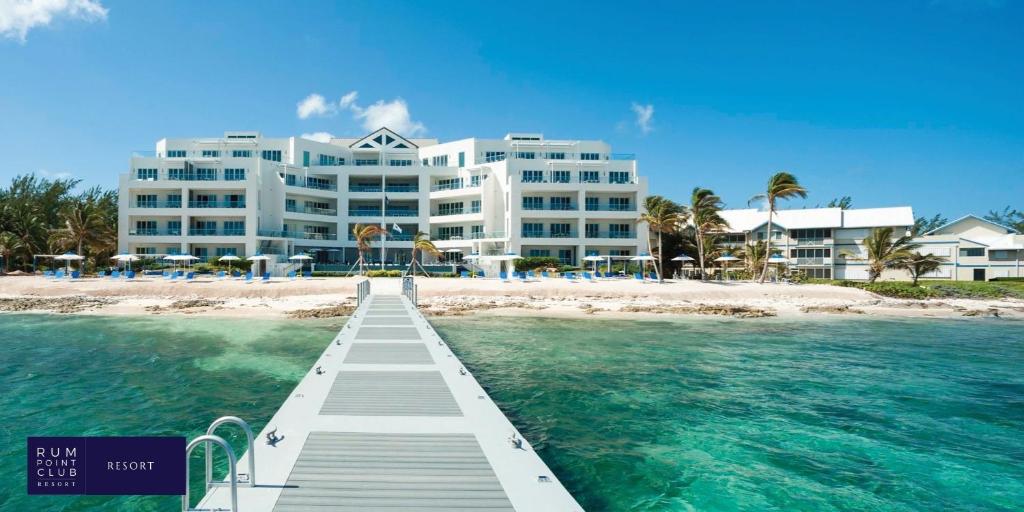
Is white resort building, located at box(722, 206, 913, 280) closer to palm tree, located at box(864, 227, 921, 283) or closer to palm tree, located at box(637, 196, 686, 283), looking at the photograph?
palm tree, located at box(864, 227, 921, 283)

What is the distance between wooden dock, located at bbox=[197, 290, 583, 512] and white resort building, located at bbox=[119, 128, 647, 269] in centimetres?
4500

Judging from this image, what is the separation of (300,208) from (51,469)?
62110mm

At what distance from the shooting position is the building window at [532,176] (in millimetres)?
60312

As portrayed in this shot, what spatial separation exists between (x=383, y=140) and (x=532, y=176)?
23.5 meters

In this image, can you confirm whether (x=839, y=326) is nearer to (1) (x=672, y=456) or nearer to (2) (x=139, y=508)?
(1) (x=672, y=456)

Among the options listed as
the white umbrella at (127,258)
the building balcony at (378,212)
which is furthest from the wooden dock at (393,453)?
the building balcony at (378,212)

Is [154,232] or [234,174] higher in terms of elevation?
[234,174]

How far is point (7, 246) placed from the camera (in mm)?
51594

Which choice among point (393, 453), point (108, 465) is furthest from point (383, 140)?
point (108, 465)

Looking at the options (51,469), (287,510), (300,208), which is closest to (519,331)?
(287,510)

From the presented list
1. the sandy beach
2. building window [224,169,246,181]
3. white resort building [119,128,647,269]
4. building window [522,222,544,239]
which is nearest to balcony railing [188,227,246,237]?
white resort building [119,128,647,269]

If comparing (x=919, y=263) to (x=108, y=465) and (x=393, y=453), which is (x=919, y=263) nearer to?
(x=393, y=453)

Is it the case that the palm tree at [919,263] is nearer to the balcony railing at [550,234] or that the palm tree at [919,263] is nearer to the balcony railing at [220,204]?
the balcony railing at [550,234]

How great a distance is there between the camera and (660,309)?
115ft
